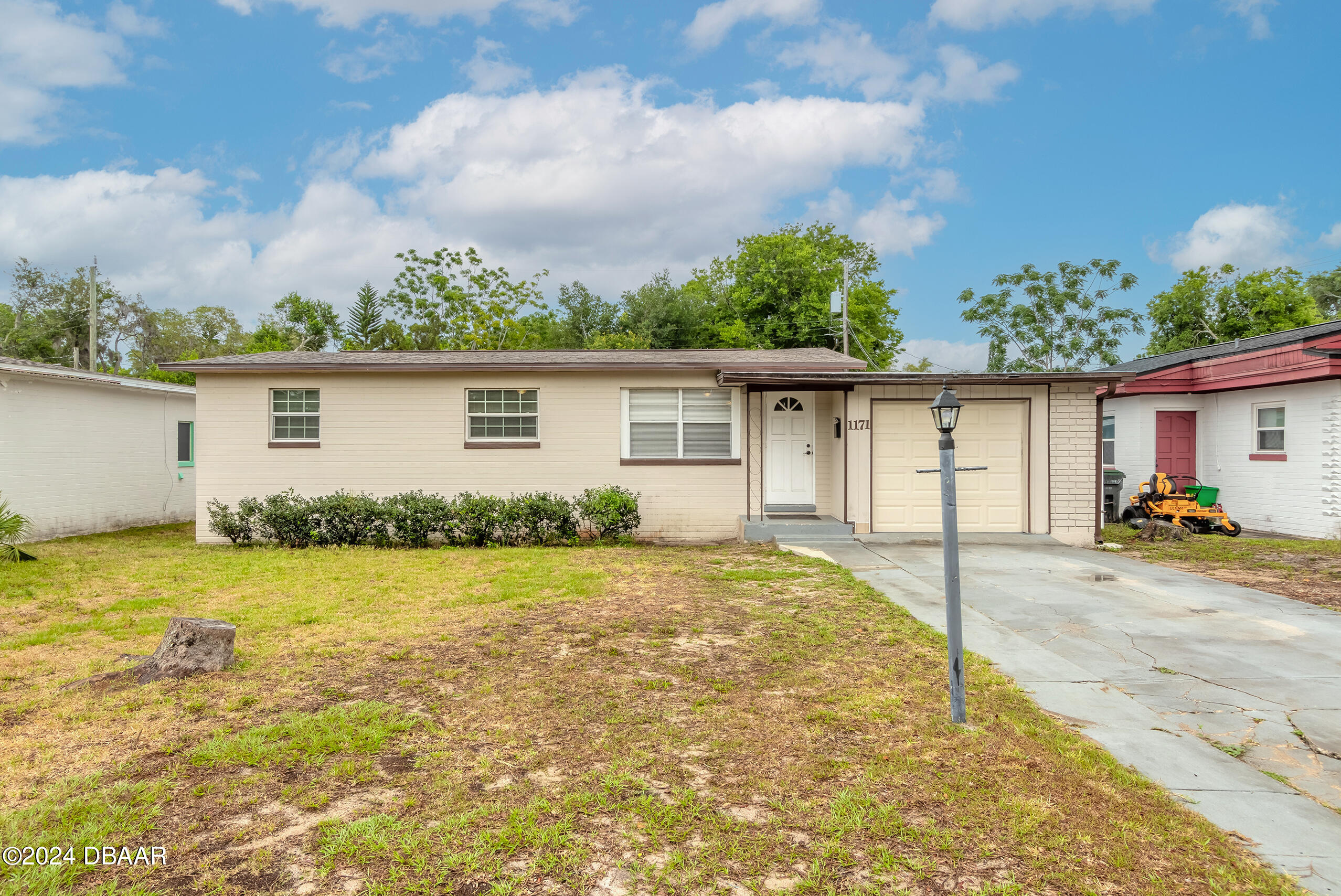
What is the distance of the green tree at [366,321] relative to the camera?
31984 millimetres

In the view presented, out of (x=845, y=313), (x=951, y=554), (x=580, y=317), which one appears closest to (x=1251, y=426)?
(x=845, y=313)

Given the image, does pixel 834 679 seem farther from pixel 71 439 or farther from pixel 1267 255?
pixel 1267 255

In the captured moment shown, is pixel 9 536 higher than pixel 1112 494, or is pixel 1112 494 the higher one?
pixel 1112 494

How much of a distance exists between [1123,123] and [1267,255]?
53.0 ft

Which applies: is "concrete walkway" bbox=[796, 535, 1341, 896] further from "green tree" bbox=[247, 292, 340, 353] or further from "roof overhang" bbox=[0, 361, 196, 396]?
"green tree" bbox=[247, 292, 340, 353]

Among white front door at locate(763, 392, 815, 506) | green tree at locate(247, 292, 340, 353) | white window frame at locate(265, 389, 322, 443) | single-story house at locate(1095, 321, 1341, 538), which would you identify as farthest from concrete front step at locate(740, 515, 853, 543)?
green tree at locate(247, 292, 340, 353)

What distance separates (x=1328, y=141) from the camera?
89.8 feet

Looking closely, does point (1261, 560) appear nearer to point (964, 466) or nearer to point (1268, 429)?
point (964, 466)

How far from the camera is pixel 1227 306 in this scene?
3180 cm

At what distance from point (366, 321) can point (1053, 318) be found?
99.6 ft

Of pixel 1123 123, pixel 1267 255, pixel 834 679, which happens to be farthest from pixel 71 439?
pixel 1267 255

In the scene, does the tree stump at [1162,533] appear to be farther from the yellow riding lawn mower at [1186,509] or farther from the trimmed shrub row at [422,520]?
the trimmed shrub row at [422,520]

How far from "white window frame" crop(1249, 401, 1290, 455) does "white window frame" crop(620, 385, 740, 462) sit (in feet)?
32.1

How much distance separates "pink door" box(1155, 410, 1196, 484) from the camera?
1402cm
